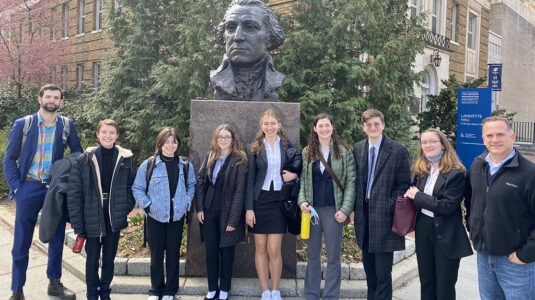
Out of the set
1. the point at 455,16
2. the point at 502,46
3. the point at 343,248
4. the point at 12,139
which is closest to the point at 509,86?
the point at 502,46

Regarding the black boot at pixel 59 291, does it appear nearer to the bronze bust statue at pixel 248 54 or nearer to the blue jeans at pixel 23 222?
the blue jeans at pixel 23 222

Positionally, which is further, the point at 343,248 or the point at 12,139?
the point at 343,248

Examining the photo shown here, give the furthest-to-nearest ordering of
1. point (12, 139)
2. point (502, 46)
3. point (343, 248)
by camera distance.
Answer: point (502, 46) < point (343, 248) < point (12, 139)

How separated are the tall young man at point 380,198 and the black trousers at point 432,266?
231mm

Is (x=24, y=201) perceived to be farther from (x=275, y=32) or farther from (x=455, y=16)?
(x=455, y=16)

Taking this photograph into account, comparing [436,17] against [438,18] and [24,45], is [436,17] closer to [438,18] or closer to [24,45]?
[438,18]

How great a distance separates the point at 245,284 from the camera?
4.39 meters

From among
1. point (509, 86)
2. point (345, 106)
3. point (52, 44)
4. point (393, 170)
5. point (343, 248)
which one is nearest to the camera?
point (393, 170)

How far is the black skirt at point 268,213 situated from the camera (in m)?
3.77

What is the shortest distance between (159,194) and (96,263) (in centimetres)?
93

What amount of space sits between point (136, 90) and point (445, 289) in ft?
31.7

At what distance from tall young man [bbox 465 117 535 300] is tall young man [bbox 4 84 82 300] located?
3.86m

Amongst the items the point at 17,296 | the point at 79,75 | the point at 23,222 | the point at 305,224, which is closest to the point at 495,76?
the point at 305,224

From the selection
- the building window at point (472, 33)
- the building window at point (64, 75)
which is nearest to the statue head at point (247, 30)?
the building window at point (472, 33)
